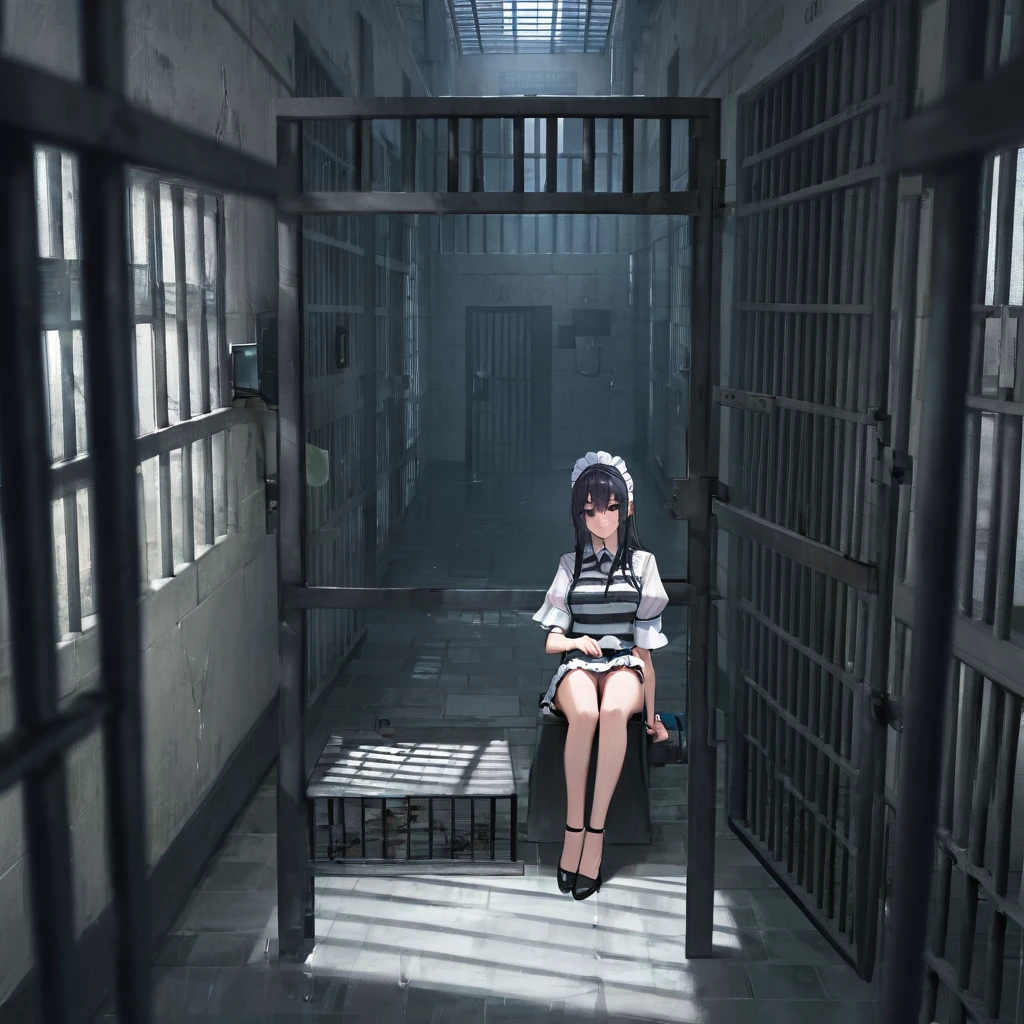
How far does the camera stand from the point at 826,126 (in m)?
3.38

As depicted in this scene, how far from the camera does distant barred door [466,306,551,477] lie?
32.1ft

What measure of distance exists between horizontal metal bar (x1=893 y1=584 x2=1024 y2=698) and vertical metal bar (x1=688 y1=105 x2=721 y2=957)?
73 centimetres

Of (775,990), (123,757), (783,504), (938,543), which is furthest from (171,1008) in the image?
(938,543)

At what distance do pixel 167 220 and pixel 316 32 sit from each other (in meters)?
2.29

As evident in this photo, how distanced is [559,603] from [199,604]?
4.34 ft

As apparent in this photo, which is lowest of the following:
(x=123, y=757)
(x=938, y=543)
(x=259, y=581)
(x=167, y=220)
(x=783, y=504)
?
(x=259, y=581)

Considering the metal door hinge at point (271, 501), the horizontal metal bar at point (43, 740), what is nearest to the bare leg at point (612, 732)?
the metal door hinge at point (271, 501)

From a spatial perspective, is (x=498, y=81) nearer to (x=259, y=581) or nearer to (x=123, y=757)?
(x=259, y=581)

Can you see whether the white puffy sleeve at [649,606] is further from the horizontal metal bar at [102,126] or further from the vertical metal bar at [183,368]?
the horizontal metal bar at [102,126]

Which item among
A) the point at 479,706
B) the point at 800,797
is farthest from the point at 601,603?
the point at 479,706

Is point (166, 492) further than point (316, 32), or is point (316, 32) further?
point (316, 32)

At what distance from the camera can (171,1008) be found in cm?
314

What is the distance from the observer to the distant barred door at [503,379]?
9.77 meters

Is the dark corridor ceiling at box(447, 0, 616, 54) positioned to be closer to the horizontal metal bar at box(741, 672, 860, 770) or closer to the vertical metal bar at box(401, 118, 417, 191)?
the vertical metal bar at box(401, 118, 417, 191)
